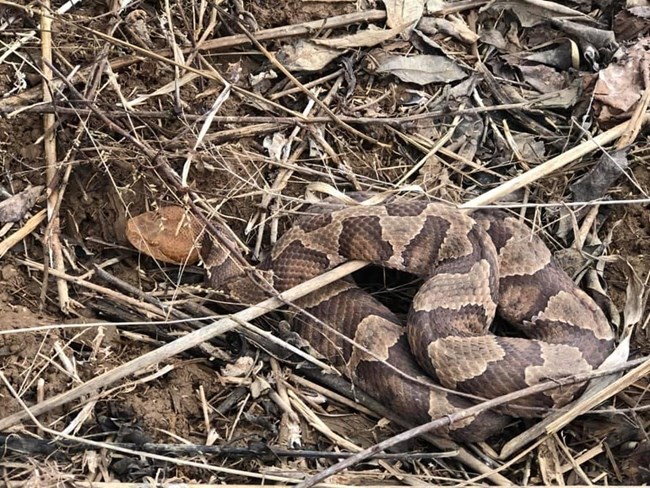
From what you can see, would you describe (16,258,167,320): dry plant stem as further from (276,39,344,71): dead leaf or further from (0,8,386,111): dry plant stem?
(276,39,344,71): dead leaf

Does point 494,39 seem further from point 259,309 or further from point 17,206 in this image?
point 17,206

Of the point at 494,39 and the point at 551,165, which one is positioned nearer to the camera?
the point at 551,165

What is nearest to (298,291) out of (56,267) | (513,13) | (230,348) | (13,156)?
(230,348)

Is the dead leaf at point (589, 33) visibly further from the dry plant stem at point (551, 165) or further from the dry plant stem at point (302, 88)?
the dry plant stem at point (302, 88)

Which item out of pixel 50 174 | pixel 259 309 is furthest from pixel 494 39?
pixel 50 174

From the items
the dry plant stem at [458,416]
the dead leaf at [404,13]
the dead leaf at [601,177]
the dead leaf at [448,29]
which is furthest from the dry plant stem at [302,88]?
the dry plant stem at [458,416]

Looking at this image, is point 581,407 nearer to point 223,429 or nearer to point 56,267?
point 223,429

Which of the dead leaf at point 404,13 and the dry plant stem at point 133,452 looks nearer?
the dry plant stem at point 133,452
